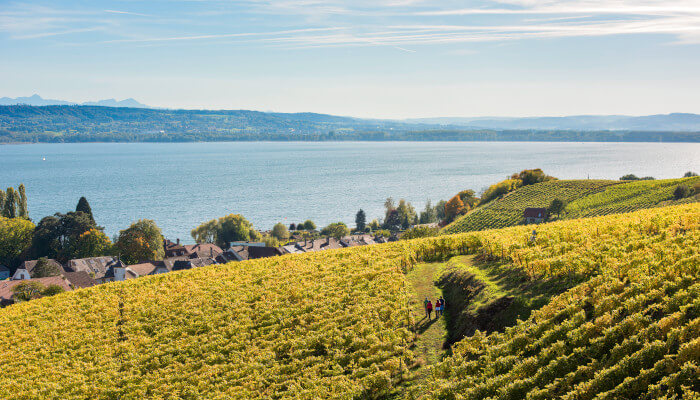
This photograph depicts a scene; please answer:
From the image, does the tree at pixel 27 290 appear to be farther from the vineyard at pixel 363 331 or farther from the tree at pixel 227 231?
the tree at pixel 227 231

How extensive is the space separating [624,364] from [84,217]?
85234mm

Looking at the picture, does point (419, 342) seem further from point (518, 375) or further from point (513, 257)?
point (513, 257)

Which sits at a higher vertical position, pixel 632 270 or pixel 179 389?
pixel 632 270

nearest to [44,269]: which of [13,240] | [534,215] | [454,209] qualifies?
[13,240]

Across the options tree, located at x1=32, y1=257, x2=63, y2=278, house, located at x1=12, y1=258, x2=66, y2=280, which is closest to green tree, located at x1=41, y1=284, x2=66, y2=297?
tree, located at x1=32, y1=257, x2=63, y2=278

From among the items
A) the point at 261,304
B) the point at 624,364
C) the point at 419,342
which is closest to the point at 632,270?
the point at 624,364

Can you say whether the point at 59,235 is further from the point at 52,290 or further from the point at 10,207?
the point at 52,290

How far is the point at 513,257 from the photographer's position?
23.1m

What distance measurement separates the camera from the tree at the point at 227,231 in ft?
333

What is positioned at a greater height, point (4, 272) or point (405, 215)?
point (405, 215)

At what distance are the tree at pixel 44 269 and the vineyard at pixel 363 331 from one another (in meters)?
34.8

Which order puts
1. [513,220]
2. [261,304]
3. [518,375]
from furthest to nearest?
[513,220], [261,304], [518,375]

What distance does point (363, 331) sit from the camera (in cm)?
1984

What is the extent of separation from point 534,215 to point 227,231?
200 ft
